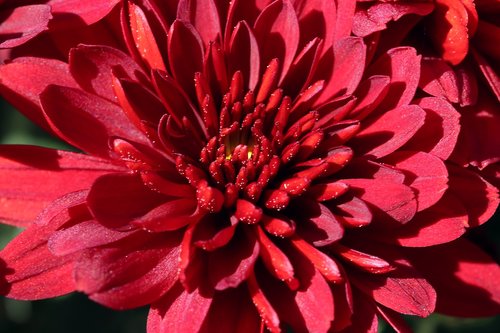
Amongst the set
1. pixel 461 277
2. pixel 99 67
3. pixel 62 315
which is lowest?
pixel 62 315

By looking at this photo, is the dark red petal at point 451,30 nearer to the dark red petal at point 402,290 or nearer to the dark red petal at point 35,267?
the dark red petal at point 402,290

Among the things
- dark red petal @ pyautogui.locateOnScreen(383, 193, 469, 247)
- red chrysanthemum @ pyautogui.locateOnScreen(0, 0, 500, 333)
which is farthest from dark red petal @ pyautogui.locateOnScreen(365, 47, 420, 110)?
dark red petal @ pyautogui.locateOnScreen(383, 193, 469, 247)

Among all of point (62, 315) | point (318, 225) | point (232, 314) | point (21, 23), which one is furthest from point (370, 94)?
point (62, 315)

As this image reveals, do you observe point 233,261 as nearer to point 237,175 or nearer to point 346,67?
point 237,175

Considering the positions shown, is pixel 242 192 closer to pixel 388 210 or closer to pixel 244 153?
pixel 244 153

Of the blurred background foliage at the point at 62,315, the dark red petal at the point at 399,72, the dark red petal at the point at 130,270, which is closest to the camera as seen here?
the dark red petal at the point at 130,270

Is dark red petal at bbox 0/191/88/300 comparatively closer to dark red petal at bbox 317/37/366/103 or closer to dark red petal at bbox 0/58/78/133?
dark red petal at bbox 0/58/78/133

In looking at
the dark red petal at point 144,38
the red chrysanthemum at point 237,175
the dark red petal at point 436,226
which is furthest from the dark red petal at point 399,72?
the dark red petal at point 144,38
